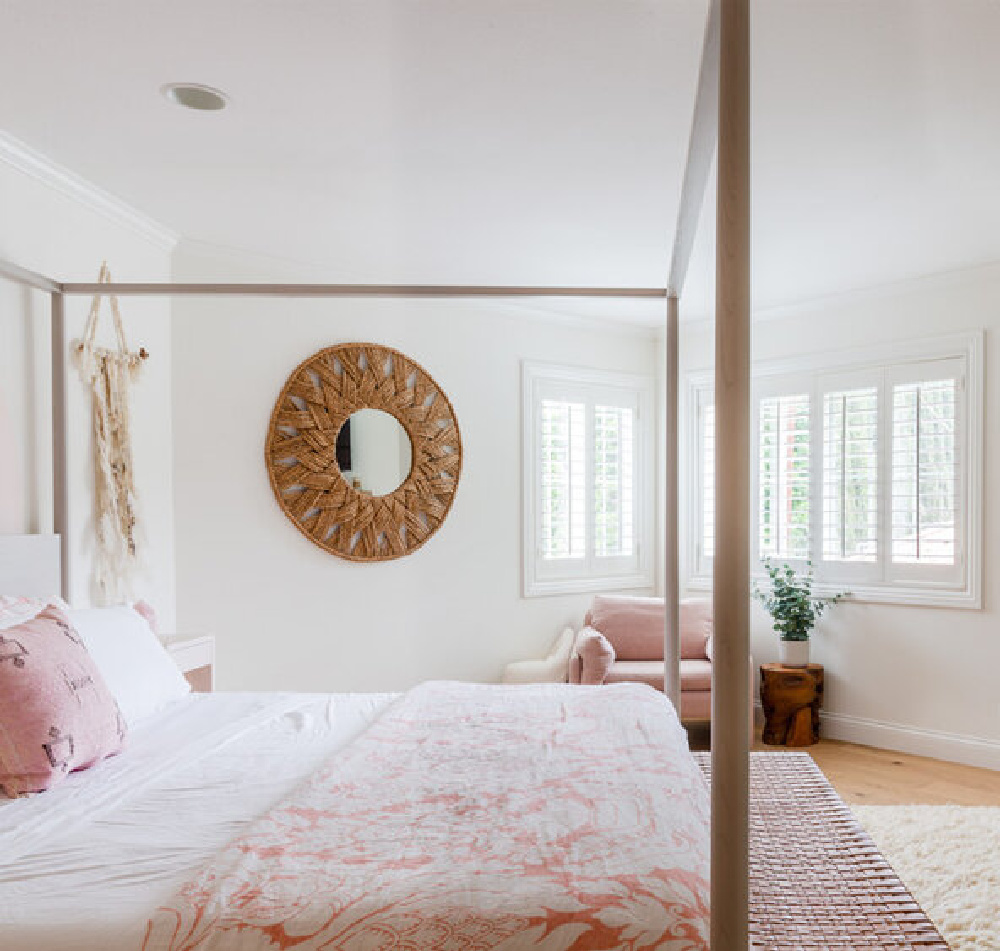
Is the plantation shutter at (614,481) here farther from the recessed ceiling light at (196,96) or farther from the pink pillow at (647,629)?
the recessed ceiling light at (196,96)

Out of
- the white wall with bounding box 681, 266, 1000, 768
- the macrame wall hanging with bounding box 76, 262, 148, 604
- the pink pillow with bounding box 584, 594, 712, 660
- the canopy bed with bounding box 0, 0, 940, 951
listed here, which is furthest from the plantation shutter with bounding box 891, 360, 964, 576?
the macrame wall hanging with bounding box 76, 262, 148, 604

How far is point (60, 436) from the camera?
2.97 metres

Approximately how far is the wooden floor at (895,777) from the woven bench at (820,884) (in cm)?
179

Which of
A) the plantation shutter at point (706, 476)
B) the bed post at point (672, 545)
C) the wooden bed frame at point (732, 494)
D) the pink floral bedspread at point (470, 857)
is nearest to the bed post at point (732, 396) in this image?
the wooden bed frame at point (732, 494)

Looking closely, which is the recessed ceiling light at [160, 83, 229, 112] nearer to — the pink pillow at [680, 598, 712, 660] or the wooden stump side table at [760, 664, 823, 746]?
the pink pillow at [680, 598, 712, 660]

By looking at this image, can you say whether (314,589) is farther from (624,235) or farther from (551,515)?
(624,235)

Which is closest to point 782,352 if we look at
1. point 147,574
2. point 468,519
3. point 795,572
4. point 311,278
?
point 795,572

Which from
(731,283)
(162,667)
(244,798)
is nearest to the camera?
(731,283)

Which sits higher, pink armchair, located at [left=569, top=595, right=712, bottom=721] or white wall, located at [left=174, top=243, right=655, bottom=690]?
white wall, located at [left=174, top=243, right=655, bottom=690]

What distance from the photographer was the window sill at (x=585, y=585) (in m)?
5.09

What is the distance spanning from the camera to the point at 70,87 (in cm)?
243

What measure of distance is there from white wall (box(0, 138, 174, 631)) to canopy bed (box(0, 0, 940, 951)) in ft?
3.71

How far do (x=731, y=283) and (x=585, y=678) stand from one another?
3388 millimetres

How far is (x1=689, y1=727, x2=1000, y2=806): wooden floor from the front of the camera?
376 cm
